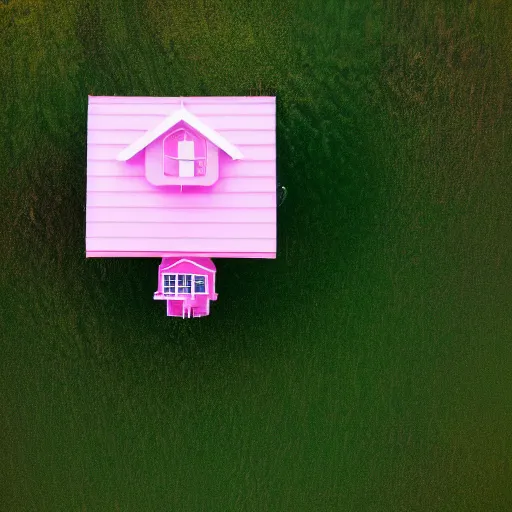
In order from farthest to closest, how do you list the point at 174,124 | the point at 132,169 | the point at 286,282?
the point at 286,282
the point at 132,169
the point at 174,124

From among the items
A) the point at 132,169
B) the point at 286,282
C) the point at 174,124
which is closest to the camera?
the point at 174,124

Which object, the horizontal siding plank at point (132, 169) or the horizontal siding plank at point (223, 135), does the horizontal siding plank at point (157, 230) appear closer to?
the horizontal siding plank at point (132, 169)

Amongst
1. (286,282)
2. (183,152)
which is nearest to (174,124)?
(183,152)

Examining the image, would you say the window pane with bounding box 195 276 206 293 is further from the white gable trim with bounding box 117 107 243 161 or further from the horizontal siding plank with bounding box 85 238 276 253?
the white gable trim with bounding box 117 107 243 161

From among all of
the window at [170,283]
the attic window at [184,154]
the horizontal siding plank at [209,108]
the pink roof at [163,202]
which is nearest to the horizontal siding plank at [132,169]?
the pink roof at [163,202]

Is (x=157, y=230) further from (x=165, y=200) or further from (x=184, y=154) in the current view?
(x=184, y=154)

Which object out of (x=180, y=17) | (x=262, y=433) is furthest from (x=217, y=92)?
(x=262, y=433)

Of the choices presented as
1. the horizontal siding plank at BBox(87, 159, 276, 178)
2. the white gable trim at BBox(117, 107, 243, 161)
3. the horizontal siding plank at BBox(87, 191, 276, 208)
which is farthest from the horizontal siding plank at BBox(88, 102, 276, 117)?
the horizontal siding plank at BBox(87, 191, 276, 208)
